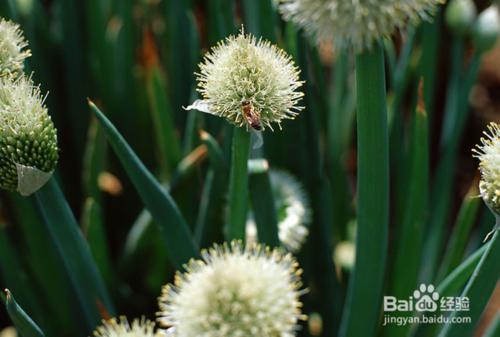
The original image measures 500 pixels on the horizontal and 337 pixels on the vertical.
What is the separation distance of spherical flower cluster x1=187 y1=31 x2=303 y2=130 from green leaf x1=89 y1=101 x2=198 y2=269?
197 millimetres

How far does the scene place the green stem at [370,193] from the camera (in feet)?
2.89

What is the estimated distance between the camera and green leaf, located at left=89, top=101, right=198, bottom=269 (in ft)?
3.63

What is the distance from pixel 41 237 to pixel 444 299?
0.92 m

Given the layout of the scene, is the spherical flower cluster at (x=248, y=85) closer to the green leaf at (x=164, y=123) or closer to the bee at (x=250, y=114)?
the bee at (x=250, y=114)

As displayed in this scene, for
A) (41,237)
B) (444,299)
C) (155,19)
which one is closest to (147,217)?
(41,237)

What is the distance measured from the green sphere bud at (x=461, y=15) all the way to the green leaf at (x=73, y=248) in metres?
1.05

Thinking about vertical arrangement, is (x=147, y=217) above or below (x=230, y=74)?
below

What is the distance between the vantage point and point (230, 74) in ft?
3.14

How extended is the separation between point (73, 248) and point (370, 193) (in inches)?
20.7

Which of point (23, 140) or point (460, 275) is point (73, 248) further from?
point (460, 275)

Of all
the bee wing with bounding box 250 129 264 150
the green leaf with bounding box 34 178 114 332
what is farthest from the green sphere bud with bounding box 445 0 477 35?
the green leaf with bounding box 34 178 114 332

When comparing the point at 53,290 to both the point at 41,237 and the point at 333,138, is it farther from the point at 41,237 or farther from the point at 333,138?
the point at 333,138

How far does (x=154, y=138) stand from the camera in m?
2.08

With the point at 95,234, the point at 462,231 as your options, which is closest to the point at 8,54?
the point at 95,234
